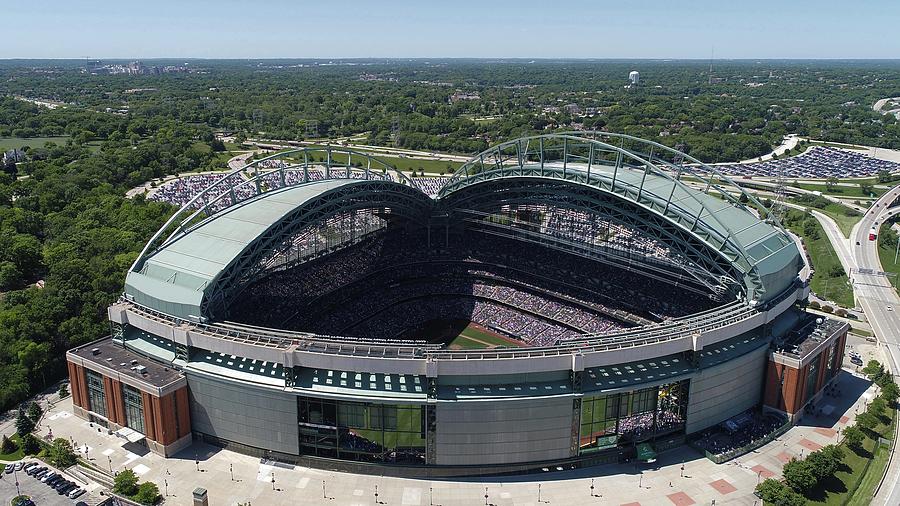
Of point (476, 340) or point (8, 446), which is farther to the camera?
point (476, 340)

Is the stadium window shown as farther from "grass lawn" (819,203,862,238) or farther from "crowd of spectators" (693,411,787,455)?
"grass lawn" (819,203,862,238)

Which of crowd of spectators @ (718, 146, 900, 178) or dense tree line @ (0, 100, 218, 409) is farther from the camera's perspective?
crowd of spectators @ (718, 146, 900, 178)

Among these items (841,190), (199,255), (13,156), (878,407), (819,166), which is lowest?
(878,407)

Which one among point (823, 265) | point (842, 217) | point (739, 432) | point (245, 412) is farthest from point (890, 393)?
point (842, 217)

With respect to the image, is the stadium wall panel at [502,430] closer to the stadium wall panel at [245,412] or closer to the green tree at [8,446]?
the stadium wall panel at [245,412]

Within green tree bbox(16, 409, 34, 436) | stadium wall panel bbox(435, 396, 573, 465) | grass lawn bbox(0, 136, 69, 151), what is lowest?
green tree bbox(16, 409, 34, 436)

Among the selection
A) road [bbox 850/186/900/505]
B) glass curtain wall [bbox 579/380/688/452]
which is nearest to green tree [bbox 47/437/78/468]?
glass curtain wall [bbox 579/380/688/452]

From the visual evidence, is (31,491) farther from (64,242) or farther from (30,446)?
(64,242)
